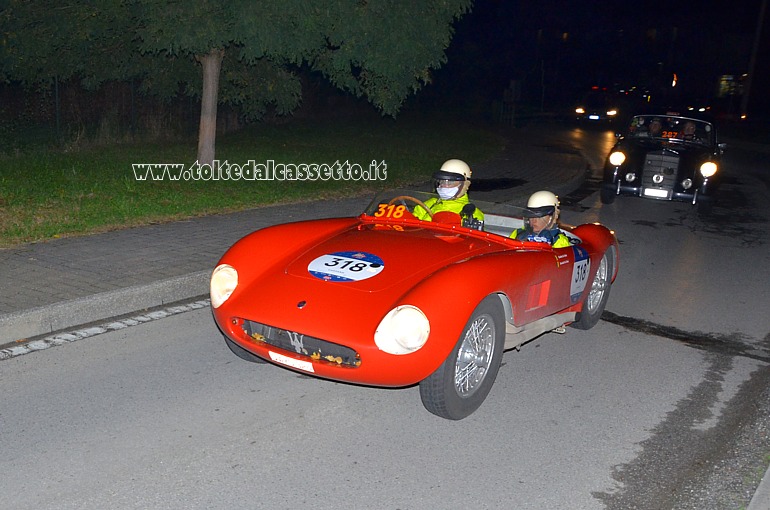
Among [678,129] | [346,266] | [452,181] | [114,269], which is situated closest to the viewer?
[346,266]

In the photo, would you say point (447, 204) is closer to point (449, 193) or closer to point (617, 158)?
point (449, 193)

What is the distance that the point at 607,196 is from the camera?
47.0 ft

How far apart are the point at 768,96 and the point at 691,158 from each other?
124 feet

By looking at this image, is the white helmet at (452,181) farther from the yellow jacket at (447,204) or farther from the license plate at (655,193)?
the license plate at (655,193)

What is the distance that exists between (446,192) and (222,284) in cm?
235

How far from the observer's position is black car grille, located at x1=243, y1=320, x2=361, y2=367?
4527 mm

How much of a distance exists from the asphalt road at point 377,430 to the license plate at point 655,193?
6.88m

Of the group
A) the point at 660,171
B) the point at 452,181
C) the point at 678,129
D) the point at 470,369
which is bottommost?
the point at 470,369

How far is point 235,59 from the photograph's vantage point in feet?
51.1

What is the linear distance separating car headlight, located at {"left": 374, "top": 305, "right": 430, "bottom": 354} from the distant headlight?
10.5m

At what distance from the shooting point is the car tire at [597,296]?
268 inches

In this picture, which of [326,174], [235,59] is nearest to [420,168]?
[326,174]

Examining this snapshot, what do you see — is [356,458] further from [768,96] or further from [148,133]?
[768,96]

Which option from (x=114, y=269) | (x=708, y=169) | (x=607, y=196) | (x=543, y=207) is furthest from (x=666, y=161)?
(x=114, y=269)
